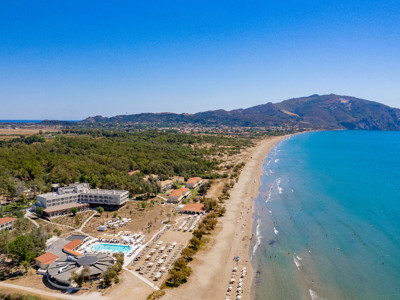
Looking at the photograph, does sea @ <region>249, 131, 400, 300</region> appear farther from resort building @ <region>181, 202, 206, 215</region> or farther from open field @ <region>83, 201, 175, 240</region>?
open field @ <region>83, 201, 175, 240</region>

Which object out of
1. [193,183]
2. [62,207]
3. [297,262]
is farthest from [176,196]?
[297,262]

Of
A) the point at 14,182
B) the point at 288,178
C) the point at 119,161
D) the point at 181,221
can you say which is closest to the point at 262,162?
the point at 288,178

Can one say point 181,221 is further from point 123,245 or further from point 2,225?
point 2,225

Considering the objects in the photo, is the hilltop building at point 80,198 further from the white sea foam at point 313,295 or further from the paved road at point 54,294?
the white sea foam at point 313,295

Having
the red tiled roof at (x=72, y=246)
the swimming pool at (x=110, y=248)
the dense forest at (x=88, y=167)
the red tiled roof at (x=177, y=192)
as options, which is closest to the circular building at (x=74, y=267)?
the red tiled roof at (x=72, y=246)

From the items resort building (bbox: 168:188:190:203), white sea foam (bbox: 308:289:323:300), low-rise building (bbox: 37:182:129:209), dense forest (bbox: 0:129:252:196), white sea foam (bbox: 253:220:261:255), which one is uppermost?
dense forest (bbox: 0:129:252:196)

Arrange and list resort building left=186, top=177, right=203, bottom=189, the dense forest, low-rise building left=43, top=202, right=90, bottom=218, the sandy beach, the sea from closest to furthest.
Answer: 1. the sandy beach
2. the sea
3. low-rise building left=43, top=202, right=90, bottom=218
4. the dense forest
5. resort building left=186, top=177, right=203, bottom=189

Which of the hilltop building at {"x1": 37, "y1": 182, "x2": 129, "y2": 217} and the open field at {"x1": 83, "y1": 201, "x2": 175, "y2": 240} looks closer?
the open field at {"x1": 83, "y1": 201, "x2": 175, "y2": 240}

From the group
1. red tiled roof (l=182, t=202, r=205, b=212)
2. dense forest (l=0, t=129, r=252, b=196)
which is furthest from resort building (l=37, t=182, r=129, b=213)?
red tiled roof (l=182, t=202, r=205, b=212)
